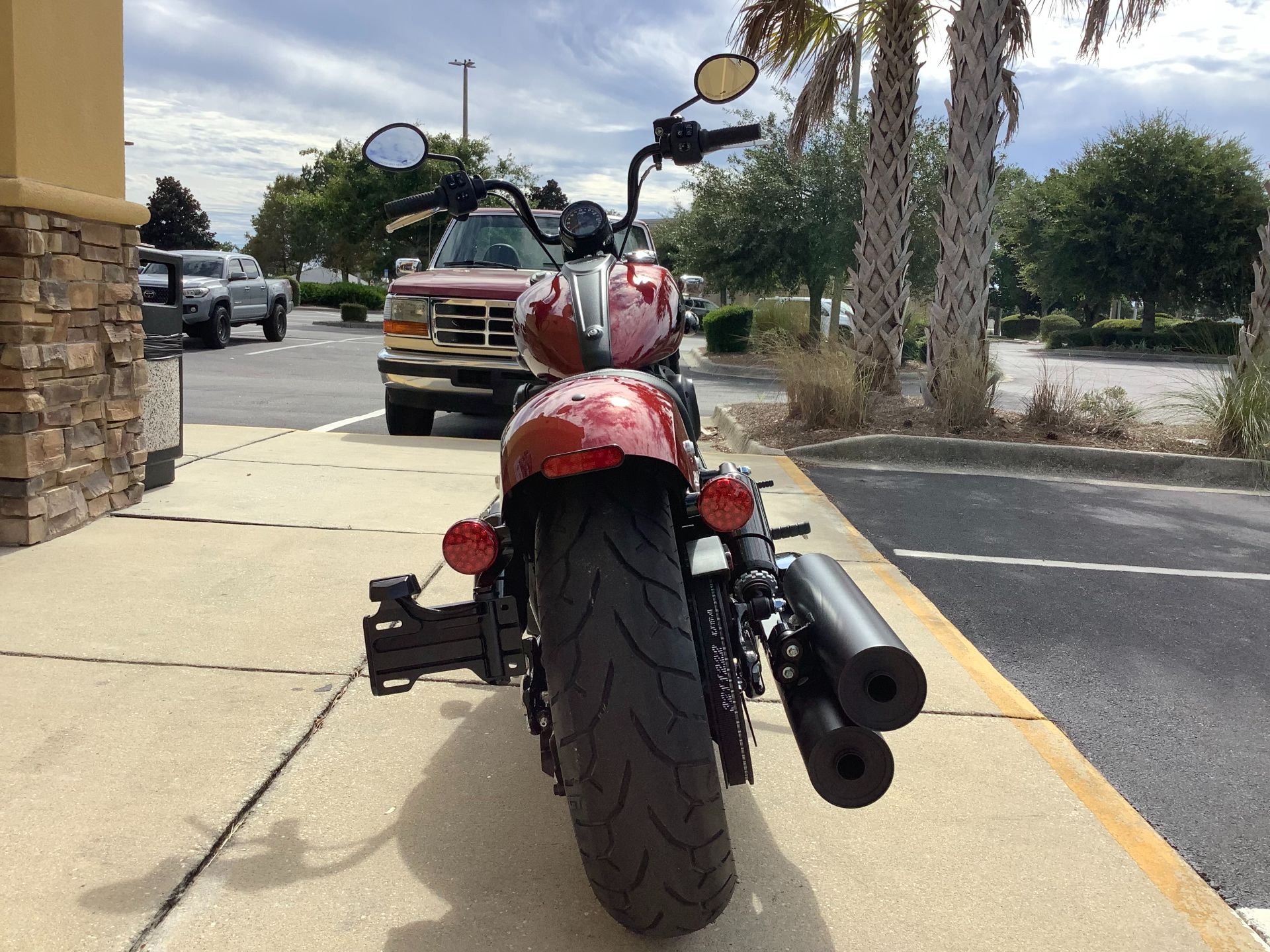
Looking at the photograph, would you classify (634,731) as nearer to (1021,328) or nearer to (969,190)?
(969,190)

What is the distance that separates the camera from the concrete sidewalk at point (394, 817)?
225 centimetres

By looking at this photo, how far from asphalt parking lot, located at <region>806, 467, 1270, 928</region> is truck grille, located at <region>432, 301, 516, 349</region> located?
8.98 ft

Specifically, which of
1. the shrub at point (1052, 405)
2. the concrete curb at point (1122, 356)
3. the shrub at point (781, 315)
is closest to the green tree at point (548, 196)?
the shrub at point (1052, 405)

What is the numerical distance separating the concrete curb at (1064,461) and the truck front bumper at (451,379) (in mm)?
2667

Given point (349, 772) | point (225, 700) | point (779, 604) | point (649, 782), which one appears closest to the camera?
point (649, 782)

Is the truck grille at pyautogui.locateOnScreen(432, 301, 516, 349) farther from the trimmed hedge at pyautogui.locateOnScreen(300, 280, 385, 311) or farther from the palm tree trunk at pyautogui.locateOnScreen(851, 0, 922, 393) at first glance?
the trimmed hedge at pyautogui.locateOnScreen(300, 280, 385, 311)

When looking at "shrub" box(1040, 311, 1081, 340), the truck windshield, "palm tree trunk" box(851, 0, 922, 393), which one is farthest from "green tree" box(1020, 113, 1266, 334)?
the truck windshield

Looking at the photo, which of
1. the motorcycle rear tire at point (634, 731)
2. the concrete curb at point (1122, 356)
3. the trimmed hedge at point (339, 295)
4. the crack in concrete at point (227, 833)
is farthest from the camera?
the trimmed hedge at point (339, 295)

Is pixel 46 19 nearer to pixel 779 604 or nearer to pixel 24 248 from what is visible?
pixel 24 248

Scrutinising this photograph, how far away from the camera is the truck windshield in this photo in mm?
8852

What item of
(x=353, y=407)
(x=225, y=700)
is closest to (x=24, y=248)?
(x=225, y=700)

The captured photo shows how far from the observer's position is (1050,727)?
11.2 feet

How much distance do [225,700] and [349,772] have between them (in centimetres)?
64

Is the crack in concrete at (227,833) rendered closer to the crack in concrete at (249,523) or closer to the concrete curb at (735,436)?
the crack in concrete at (249,523)
